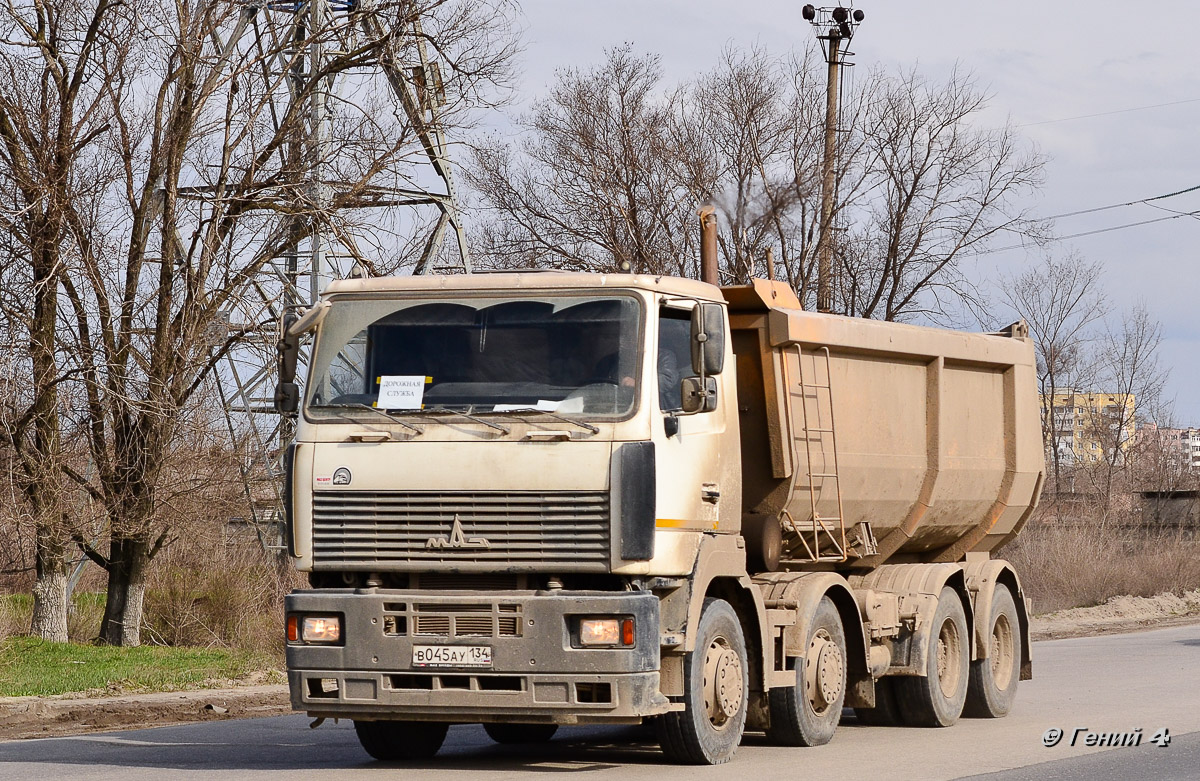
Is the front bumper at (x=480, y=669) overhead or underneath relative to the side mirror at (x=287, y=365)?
underneath

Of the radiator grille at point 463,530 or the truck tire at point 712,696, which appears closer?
the radiator grille at point 463,530

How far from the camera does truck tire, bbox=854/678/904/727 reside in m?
12.5

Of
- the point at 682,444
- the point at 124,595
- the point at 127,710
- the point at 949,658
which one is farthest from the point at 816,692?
the point at 124,595

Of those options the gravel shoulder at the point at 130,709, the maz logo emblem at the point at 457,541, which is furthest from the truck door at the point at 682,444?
the gravel shoulder at the point at 130,709

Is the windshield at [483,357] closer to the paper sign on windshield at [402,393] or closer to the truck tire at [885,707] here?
the paper sign on windshield at [402,393]

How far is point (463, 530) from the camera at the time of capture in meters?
8.83

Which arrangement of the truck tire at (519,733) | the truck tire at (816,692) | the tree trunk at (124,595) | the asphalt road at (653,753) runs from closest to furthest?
the asphalt road at (653,753) → the truck tire at (816,692) → the truck tire at (519,733) → the tree trunk at (124,595)

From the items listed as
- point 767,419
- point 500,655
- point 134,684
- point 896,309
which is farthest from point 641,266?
point 500,655

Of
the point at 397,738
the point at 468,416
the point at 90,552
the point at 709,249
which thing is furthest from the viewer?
the point at 90,552

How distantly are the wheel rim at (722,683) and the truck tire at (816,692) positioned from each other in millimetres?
722

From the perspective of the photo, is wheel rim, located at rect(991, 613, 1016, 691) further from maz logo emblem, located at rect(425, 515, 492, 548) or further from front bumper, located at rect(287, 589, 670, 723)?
maz logo emblem, located at rect(425, 515, 492, 548)

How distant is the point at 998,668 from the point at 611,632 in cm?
590

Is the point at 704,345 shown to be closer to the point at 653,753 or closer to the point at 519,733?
the point at 653,753

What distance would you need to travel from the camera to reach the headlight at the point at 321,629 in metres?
9.06
